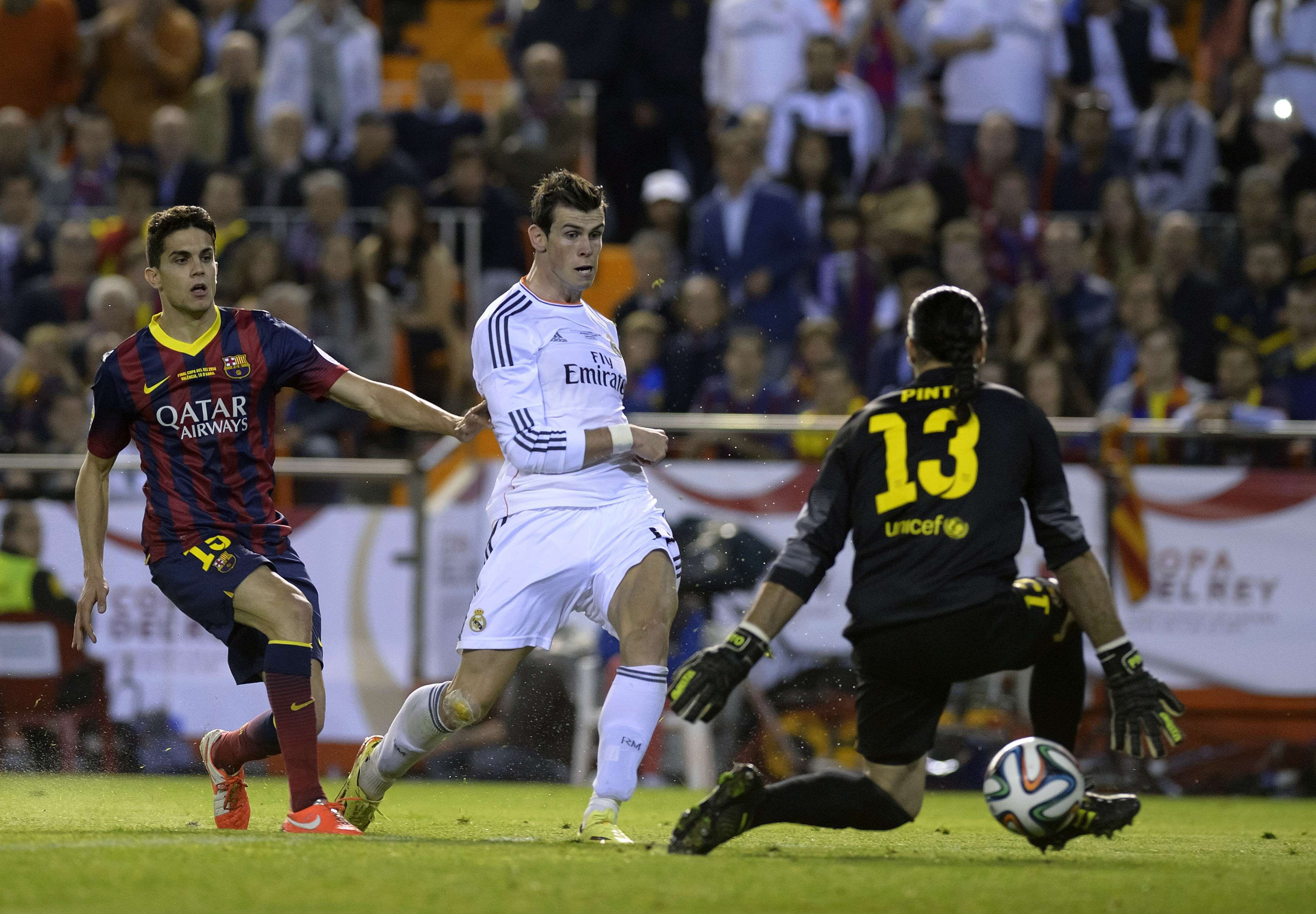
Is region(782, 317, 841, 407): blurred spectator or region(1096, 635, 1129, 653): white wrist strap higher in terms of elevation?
region(782, 317, 841, 407): blurred spectator

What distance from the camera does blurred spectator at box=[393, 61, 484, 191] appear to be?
13.8 meters

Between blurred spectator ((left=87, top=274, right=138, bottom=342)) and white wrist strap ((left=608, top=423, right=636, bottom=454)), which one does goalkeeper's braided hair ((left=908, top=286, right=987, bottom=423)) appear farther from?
blurred spectator ((left=87, top=274, right=138, bottom=342))

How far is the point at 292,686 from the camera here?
6352 millimetres

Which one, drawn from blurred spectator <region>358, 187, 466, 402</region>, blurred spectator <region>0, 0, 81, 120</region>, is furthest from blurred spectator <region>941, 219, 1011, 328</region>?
blurred spectator <region>0, 0, 81, 120</region>

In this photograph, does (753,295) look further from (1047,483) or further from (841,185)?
(1047,483)

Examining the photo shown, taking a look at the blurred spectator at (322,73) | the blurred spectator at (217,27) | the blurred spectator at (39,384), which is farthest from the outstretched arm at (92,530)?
the blurred spectator at (217,27)

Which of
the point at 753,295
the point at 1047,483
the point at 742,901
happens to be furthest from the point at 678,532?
the point at 742,901

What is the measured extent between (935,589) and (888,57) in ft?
30.9

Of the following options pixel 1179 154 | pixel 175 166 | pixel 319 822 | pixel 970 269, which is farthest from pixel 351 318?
pixel 1179 154

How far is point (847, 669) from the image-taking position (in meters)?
10.0

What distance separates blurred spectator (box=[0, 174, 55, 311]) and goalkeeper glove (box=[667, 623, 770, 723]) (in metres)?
8.87

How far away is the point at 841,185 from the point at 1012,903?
8.97 m

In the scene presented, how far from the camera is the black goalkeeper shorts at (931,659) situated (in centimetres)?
581

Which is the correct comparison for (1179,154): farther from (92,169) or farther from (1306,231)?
(92,169)
